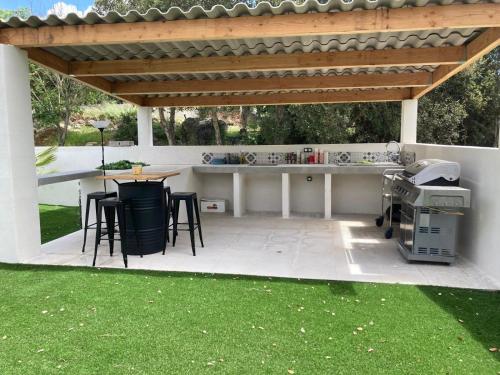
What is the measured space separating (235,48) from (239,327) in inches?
151

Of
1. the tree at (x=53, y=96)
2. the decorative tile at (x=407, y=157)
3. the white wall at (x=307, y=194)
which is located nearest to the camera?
the decorative tile at (x=407, y=157)

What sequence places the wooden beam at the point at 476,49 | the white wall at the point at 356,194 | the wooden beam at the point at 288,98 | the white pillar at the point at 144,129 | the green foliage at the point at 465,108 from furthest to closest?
1. the green foliage at the point at 465,108
2. the white pillar at the point at 144,129
3. the wooden beam at the point at 288,98
4. the white wall at the point at 356,194
5. the wooden beam at the point at 476,49

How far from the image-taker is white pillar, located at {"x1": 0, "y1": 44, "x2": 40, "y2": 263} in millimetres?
4684

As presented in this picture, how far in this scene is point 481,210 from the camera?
14.7 feet

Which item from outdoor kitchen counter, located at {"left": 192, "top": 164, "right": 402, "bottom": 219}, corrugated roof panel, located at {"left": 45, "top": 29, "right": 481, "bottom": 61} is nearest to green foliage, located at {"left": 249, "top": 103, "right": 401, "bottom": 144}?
outdoor kitchen counter, located at {"left": 192, "top": 164, "right": 402, "bottom": 219}

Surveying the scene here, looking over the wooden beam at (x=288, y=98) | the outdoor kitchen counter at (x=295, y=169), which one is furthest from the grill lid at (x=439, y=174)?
the wooden beam at (x=288, y=98)

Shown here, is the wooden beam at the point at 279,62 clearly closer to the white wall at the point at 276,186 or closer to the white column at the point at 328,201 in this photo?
the white column at the point at 328,201

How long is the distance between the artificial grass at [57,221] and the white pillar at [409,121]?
673 cm

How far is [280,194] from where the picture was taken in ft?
28.2

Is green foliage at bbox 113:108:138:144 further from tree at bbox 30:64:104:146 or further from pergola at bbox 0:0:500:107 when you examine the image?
pergola at bbox 0:0:500:107

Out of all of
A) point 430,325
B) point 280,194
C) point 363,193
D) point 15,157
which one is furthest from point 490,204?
point 15,157

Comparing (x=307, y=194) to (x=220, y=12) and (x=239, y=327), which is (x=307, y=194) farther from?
(x=239, y=327)

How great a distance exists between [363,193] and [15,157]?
618cm

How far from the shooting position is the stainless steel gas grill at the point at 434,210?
446 cm
